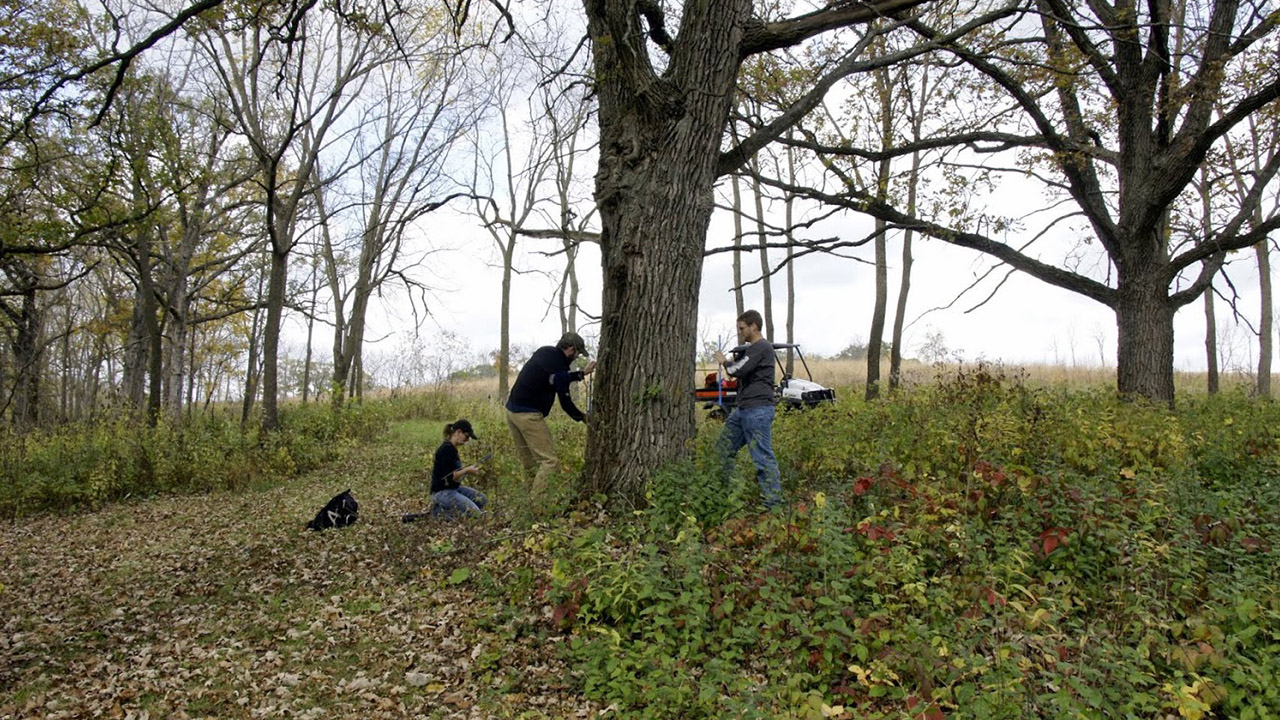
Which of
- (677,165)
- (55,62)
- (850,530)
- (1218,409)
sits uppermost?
(55,62)

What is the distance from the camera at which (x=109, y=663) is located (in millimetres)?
4852

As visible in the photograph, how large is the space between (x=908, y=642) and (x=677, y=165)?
169 inches

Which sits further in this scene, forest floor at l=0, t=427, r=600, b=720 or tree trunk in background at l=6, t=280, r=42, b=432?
tree trunk in background at l=6, t=280, r=42, b=432

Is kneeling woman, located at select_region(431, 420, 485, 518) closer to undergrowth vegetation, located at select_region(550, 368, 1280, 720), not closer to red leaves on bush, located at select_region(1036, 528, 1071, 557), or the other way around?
undergrowth vegetation, located at select_region(550, 368, 1280, 720)

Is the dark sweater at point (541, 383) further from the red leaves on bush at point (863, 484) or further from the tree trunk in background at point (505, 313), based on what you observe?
the tree trunk in background at point (505, 313)

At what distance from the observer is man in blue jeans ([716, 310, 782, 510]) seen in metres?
6.38

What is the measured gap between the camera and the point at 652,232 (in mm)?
6371

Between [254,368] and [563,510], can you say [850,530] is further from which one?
[254,368]

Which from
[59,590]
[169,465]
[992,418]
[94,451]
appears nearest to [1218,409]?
[992,418]

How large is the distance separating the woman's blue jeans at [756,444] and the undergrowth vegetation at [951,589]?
0.68 feet

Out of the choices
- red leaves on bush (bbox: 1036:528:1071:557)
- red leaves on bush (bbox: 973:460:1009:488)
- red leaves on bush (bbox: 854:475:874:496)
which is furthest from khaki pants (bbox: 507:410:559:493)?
red leaves on bush (bbox: 1036:528:1071:557)

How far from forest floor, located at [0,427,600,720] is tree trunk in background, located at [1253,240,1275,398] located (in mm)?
21388

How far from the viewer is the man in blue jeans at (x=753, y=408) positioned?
20.9 ft

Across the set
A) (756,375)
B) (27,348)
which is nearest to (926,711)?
(756,375)
